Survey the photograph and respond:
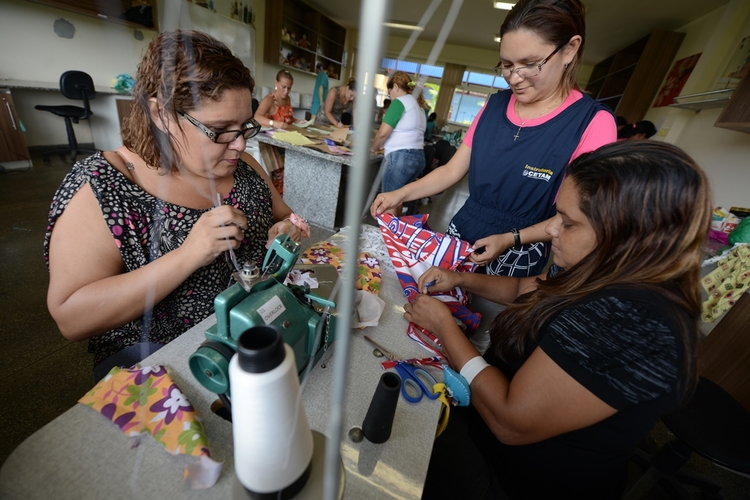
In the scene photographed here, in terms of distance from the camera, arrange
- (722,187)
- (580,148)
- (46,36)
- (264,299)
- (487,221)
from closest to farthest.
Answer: (264,299) < (580,148) < (487,221) < (722,187) < (46,36)

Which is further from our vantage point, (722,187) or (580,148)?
(722,187)

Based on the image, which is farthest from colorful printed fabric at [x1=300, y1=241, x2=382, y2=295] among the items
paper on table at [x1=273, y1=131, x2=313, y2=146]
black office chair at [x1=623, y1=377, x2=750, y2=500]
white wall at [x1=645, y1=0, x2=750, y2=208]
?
white wall at [x1=645, y1=0, x2=750, y2=208]

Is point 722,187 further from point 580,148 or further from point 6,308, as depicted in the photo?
point 6,308

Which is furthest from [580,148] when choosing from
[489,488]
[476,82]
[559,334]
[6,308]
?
[476,82]

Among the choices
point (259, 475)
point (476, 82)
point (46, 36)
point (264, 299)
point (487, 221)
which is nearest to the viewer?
point (259, 475)

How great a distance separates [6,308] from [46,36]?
14.4 ft

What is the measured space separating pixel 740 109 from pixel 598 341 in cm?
310

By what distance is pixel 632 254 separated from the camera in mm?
715

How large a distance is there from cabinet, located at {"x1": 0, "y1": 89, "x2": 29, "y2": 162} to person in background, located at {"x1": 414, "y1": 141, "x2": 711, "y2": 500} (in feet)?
18.0

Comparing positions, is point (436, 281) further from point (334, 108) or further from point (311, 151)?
point (334, 108)

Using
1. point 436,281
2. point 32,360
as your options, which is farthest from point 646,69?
point 32,360

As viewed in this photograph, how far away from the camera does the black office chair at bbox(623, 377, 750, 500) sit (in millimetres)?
1191

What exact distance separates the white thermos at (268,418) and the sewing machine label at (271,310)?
9.4 inches

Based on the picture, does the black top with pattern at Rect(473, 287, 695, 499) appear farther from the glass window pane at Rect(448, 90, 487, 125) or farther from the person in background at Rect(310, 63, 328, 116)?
the glass window pane at Rect(448, 90, 487, 125)
